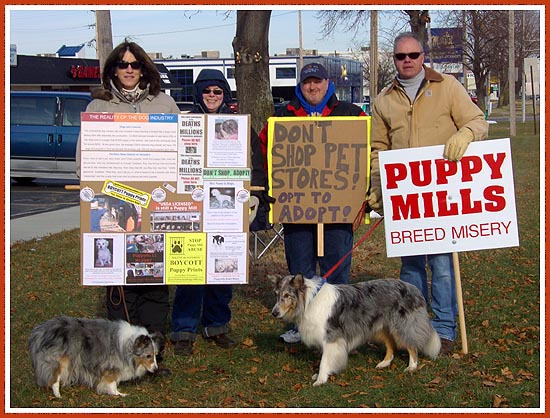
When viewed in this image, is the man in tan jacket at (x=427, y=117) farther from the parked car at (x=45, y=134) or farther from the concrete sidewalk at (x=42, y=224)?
the parked car at (x=45, y=134)

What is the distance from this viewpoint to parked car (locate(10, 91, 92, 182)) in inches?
731

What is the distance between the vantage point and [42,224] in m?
13.7

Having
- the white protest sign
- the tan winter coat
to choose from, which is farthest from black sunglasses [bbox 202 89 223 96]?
the white protest sign

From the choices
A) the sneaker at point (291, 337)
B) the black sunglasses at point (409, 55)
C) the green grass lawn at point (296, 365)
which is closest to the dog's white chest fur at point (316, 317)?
the green grass lawn at point (296, 365)

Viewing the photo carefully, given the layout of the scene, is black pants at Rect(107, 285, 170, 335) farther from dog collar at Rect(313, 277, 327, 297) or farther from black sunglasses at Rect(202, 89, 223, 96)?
black sunglasses at Rect(202, 89, 223, 96)

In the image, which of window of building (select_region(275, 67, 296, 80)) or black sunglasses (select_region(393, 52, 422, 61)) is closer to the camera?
black sunglasses (select_region(393, 52, 422, 61))

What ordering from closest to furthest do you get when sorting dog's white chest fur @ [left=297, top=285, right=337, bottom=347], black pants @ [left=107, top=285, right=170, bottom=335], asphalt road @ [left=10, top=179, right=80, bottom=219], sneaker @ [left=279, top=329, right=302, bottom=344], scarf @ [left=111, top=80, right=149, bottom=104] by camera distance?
1. dog's white chest fur @ [left=297, top=285, right=337, bottom=347]
2. scarf @ [left=111, top=80, right=149, bottom=104]
3. black pants @ [left=107, top=285, right=170, bottom=335]
4. sneaker @ [left=279, top=329, right=302, bottom=344]
5. asphalt road @ [left=10, top=179, right=80, bottom=219]

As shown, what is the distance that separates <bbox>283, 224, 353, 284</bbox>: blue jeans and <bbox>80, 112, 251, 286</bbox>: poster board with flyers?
2.30 feet

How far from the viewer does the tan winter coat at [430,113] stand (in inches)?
238

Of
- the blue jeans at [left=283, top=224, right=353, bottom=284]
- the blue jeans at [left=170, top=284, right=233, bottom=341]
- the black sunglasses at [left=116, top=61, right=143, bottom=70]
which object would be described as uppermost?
the black sunglasses at [left=116, top=61, right=143, bottom=70]

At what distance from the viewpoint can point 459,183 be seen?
616cm

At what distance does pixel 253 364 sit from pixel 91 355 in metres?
1.49

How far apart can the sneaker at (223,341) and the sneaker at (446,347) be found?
188cm

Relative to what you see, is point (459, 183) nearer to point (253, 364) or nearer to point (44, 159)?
point (253, 364)
